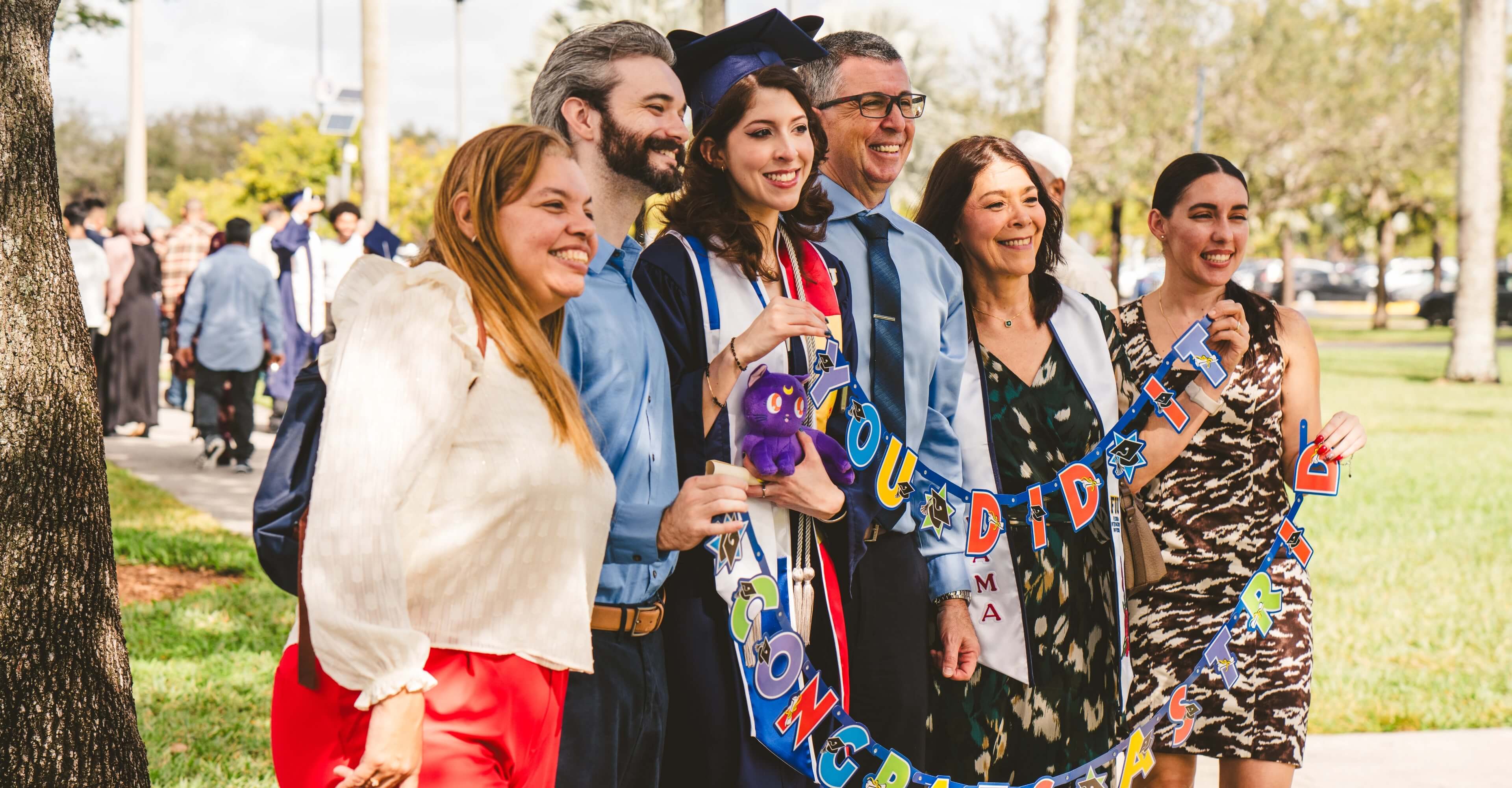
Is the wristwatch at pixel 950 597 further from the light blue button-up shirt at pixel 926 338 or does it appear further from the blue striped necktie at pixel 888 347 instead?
the blue striped necktie at pixel 888 347

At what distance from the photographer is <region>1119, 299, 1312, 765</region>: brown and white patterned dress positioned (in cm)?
369

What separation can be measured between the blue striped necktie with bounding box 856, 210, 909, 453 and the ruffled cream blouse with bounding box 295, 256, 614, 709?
0.98 m

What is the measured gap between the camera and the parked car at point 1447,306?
3791cm

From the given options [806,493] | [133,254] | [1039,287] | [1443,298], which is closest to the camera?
[806,493]

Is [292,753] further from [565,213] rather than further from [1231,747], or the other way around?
[1231,747]

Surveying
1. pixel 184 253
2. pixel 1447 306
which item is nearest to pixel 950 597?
pixel 184 253

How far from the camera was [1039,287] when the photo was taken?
3643mm

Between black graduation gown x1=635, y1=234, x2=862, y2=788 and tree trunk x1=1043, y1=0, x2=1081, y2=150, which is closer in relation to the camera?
black graduation gown x1=635, y1=234, x2=862, y2=788

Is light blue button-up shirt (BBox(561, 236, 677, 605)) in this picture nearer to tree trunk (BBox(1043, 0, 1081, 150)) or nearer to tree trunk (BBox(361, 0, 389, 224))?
tree trunk (BBox(361, 0, 389, 224))

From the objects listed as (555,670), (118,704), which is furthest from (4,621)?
(555,670)

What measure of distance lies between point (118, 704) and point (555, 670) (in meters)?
1.80

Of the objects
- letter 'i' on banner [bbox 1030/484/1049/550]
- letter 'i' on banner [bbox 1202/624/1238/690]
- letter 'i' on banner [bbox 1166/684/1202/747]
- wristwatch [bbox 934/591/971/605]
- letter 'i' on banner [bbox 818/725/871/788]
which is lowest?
letter 'i' on banner [bbox 1166/684/1202/747]

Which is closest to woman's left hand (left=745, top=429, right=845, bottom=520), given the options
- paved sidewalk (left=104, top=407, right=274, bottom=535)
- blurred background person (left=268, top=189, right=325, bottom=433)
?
paved sidewalk (left=104, top=407, right=274, bottom=535)

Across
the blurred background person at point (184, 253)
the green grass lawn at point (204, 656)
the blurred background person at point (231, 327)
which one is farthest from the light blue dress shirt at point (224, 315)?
the blurred background person at point (184, 253)
